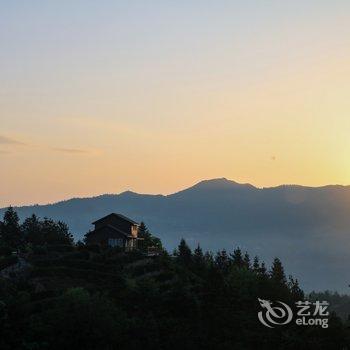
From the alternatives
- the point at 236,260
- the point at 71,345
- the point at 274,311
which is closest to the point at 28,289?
the point at 71,345

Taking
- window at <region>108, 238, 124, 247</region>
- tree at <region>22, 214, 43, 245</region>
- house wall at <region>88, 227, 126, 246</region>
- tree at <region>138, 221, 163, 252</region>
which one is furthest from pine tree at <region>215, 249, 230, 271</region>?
tree at <region>22, 214, 43, 245</region>

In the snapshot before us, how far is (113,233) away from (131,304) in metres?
33.8

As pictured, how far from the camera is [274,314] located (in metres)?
69.2

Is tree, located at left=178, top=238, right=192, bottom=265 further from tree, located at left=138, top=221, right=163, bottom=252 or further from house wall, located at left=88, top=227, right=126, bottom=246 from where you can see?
house wall, located at left=88, top=227, right=126, bottom=246

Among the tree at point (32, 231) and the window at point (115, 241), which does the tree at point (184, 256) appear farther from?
the tree at point (32, 231)

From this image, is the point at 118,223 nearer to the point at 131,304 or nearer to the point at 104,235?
the point at 104,235

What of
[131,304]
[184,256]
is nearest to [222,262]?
[184,256]

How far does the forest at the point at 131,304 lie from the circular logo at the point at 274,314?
30.8 inches

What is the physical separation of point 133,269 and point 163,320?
1659 centimetres

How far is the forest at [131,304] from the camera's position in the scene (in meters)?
58.3

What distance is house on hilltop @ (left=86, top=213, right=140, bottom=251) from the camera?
102 metres

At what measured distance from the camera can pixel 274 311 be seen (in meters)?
69.9

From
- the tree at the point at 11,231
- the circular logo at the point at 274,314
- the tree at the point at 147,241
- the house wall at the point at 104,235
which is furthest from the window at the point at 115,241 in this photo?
the circular logo at the point at 274,314

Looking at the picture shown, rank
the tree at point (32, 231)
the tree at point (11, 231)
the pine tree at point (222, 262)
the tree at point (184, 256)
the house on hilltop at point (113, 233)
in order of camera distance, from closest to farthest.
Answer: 1. the tree at point (184, 256)
2. the tree at point (32, 231)
3. the tree at point (11, 231)
4. the house on hilltop at point (113, 233)
5. the pine tree at point (222, 262)
